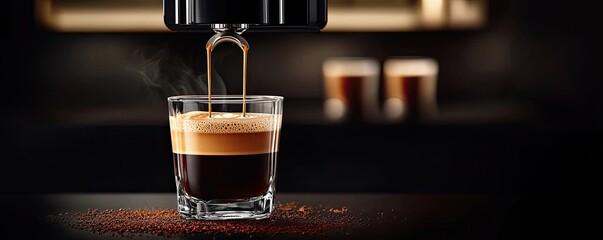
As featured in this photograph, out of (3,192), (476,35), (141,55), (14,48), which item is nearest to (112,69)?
(141,55)

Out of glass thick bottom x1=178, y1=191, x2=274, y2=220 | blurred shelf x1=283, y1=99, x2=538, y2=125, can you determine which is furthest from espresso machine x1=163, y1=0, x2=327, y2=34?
→ blurred shelf x1=283, y1=99, x2=538, y2=125

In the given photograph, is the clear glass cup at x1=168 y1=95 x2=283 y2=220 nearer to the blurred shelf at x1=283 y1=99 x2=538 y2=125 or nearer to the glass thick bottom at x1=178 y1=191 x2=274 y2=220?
the glass thick bottom at x1=178 y1=191 x2=274 y2=220

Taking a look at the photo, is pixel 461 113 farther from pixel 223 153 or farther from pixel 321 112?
pixel 223 153

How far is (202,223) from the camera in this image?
1181 millimetres

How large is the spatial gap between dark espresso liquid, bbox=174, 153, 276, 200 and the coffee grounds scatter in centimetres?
4

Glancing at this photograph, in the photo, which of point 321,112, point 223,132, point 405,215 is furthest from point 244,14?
point 321,112

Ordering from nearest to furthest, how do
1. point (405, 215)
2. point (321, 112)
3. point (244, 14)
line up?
1. point (244, 14)
2. point (405, 215)
3. point (321, 112)

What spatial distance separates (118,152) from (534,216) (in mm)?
1621

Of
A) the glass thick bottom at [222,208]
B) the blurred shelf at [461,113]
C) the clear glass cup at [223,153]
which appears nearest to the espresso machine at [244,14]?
the clear glass cup at [223,153]

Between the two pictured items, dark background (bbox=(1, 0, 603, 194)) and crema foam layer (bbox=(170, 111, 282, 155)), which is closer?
crema foam layer (bbox=(170, 111, 282, 155))

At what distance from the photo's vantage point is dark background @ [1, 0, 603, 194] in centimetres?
265

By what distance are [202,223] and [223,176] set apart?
0.07m

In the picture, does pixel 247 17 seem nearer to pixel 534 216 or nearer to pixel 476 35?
pixel 534 216

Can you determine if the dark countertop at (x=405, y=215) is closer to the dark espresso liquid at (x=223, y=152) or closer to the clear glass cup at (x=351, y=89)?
the dark espresso liquid at (x=223, y=152)
